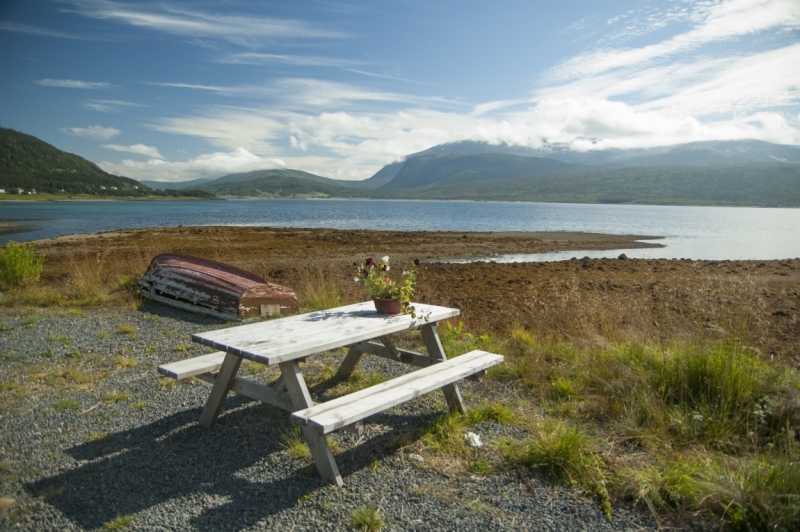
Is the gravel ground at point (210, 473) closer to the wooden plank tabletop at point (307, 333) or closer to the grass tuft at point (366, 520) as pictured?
the grass tuft at point (366, 520)


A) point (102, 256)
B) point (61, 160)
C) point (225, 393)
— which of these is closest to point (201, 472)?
point (225, 393)

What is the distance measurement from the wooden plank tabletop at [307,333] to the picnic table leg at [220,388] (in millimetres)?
232

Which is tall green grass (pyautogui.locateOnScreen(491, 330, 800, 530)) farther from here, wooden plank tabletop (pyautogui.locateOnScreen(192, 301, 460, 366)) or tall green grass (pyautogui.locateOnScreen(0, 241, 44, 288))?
tall green grass (pyautogui.locateOnScreen(0, 241, 44, 288))

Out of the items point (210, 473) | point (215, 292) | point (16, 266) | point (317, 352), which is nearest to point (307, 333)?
point (317, 352)

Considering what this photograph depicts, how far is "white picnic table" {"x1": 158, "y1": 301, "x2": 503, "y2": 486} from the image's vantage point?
3561mm

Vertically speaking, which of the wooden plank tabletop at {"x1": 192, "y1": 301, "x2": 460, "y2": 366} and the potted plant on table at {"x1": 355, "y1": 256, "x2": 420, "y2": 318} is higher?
the potted plant on table at {"x1": 355, "y1": 256, "x2": 420, "y2": 318}

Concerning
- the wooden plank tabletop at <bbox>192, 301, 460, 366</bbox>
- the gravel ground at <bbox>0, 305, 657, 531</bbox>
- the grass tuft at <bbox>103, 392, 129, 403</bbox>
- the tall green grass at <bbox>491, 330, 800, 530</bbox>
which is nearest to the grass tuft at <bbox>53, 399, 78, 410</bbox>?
the gravel ground at <bbox>0, 305, 657, 531</bbox>

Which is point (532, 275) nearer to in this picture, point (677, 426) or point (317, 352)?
point (677, 426)

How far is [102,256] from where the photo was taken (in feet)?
65.8

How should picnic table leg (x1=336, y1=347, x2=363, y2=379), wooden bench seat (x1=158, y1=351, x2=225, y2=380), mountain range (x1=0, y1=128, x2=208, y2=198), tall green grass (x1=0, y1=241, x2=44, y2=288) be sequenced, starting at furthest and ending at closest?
1. mountain range (x1=0, y1=128, x2=208, y2=198)
2. tall green grass (x1=0, y1=241, x2=44, y2=288)
3. picnic table leg (x1=336, y1=347, x2=363, y2=379)
4. wooden bench seat (x1=158, y1=351, x2=225, y2=380)

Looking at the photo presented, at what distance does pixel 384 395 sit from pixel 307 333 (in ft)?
3.00

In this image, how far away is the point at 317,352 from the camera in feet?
13.5

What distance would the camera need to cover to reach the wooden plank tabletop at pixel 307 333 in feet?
12.3

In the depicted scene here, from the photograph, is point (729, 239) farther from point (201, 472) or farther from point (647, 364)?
point (201, 472)
